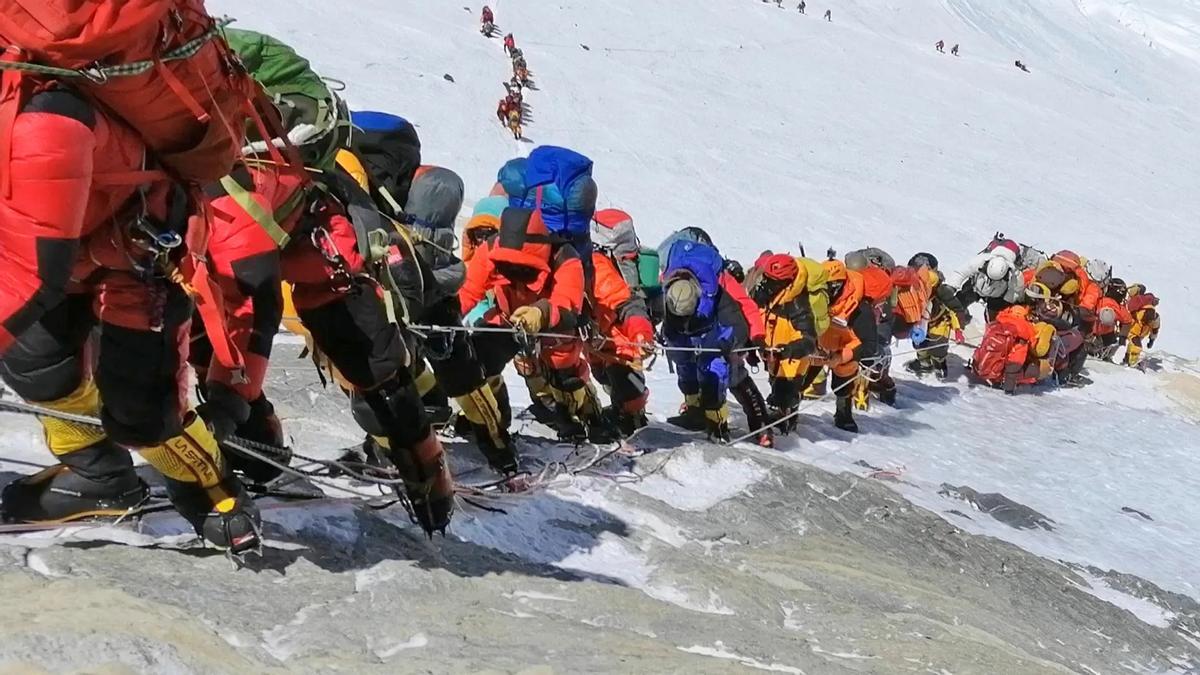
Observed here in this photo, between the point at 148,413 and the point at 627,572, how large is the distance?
2263 mm

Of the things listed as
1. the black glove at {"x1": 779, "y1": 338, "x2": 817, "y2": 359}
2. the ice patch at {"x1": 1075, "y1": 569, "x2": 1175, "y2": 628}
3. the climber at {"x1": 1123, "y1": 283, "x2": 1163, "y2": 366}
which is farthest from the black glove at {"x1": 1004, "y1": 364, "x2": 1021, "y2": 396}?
the ice patch at {"x1": 1075, "y1": 569, "x2": 1175, "y2": 628}

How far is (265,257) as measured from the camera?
12.7ft

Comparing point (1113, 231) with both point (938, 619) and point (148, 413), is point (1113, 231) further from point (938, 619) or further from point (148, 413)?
point (148, 413)

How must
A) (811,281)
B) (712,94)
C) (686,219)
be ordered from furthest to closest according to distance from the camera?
(712,94), (686,219), (811,281)

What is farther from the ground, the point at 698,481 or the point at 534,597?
the point at 534,597

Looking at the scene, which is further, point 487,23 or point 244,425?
point 487,23

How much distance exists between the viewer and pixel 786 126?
102ft

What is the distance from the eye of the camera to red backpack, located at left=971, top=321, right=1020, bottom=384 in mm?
13750

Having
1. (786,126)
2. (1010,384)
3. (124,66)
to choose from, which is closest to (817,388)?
(1010,384)

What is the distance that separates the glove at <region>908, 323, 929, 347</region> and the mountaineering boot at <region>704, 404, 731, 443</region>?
5562 mm

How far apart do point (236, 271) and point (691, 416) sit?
18.5ft

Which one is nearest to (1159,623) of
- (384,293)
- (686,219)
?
(384,293)

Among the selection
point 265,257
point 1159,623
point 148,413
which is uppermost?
point 265,257

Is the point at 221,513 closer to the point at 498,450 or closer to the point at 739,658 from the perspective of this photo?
the point at 739,658
